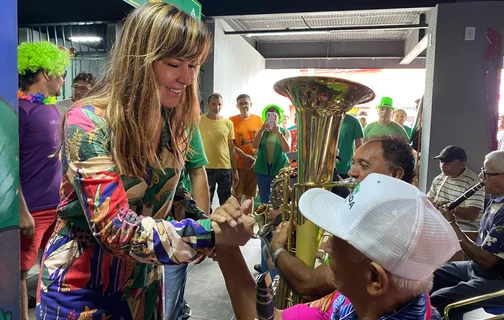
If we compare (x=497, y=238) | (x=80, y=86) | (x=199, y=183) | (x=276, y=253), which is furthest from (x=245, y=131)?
(x=276, y=253)

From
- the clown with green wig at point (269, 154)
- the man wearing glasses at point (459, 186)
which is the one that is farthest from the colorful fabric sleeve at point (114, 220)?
the clown with green wig at point (269, 154)

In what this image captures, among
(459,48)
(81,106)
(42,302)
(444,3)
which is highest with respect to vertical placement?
(444,3)

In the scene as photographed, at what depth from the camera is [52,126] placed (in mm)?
2809

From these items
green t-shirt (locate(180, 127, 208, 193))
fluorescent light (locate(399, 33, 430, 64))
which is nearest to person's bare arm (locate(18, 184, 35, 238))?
green t-shirt (locate(180, 127, 208, 193))

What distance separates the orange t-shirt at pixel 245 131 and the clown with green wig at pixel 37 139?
10.5 feet

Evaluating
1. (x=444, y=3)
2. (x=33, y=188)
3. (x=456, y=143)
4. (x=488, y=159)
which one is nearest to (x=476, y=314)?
(x=488, y=159)

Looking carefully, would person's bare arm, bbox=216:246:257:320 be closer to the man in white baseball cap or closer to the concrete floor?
the man in white baseball cap

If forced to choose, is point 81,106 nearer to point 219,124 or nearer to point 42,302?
point 42,302

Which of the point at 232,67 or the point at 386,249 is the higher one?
the point at 232,67

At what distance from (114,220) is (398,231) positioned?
26.7 inches

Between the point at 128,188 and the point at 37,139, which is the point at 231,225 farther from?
the point at 37,139

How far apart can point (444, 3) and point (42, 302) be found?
19.7ft

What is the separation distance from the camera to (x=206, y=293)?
364cm

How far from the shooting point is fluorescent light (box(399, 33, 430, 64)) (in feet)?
22.9
